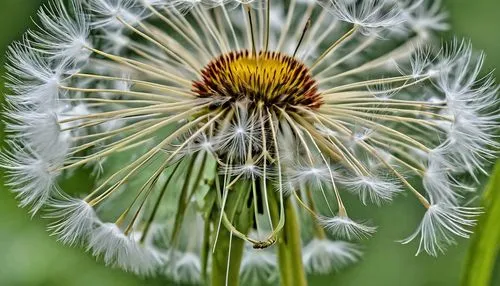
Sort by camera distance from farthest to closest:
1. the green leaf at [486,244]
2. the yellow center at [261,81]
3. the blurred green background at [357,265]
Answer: the blurred green background at [357,265] → the yellow center at [261,81] → the green leaf at [486,244]

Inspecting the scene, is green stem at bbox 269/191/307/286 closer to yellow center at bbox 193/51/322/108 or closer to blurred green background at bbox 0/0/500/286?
yellow center at bbox 193/51/322/108

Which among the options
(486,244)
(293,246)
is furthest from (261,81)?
(486,244)

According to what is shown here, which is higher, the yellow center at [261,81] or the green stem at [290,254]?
the yellow center at [261,81]

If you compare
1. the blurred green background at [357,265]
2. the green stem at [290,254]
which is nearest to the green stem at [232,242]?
the green stem at [290,254]

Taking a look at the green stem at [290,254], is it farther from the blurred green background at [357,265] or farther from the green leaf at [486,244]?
the blurred green background at [357,265]

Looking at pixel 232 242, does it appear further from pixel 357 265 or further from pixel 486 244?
pixel 357 265

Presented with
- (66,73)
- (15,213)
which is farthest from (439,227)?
(15,213)

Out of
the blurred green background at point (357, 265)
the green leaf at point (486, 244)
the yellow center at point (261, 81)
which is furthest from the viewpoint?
the blurred green background at point (357, 265)
